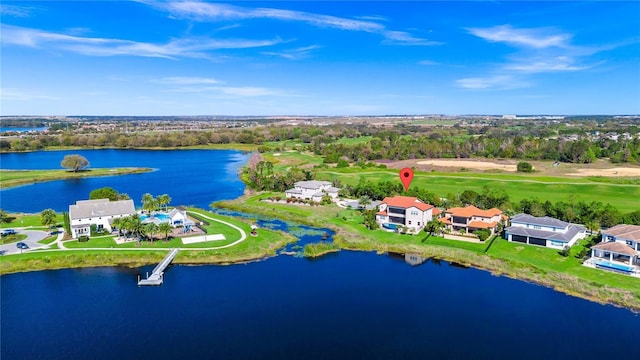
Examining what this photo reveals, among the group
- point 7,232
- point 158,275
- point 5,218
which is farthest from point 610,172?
point 5,218

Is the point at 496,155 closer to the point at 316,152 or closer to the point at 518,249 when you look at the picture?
the point at 316,152

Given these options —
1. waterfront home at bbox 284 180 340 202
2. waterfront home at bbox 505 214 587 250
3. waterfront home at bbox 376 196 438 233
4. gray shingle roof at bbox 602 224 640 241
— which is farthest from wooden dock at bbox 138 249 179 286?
gray shingle roof at bbox 602 224 640 241

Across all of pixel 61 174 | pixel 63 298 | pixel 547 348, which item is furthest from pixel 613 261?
pixel 61 174

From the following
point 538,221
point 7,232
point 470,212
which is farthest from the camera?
point 470,212

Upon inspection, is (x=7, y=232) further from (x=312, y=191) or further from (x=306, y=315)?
(x=312, y=191)

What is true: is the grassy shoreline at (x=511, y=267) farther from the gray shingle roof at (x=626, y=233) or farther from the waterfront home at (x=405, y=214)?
the gray shingle roof at (x=626, y=233)

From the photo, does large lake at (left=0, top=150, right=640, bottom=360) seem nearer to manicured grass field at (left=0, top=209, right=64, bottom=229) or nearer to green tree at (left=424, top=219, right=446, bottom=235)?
green tree at (left=424, top=219, right=446, bottom=235)

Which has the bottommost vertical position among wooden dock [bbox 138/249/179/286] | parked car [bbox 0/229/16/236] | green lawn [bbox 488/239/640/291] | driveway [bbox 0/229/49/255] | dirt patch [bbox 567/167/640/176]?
wooden dock [bbox 138/249/179/286]
